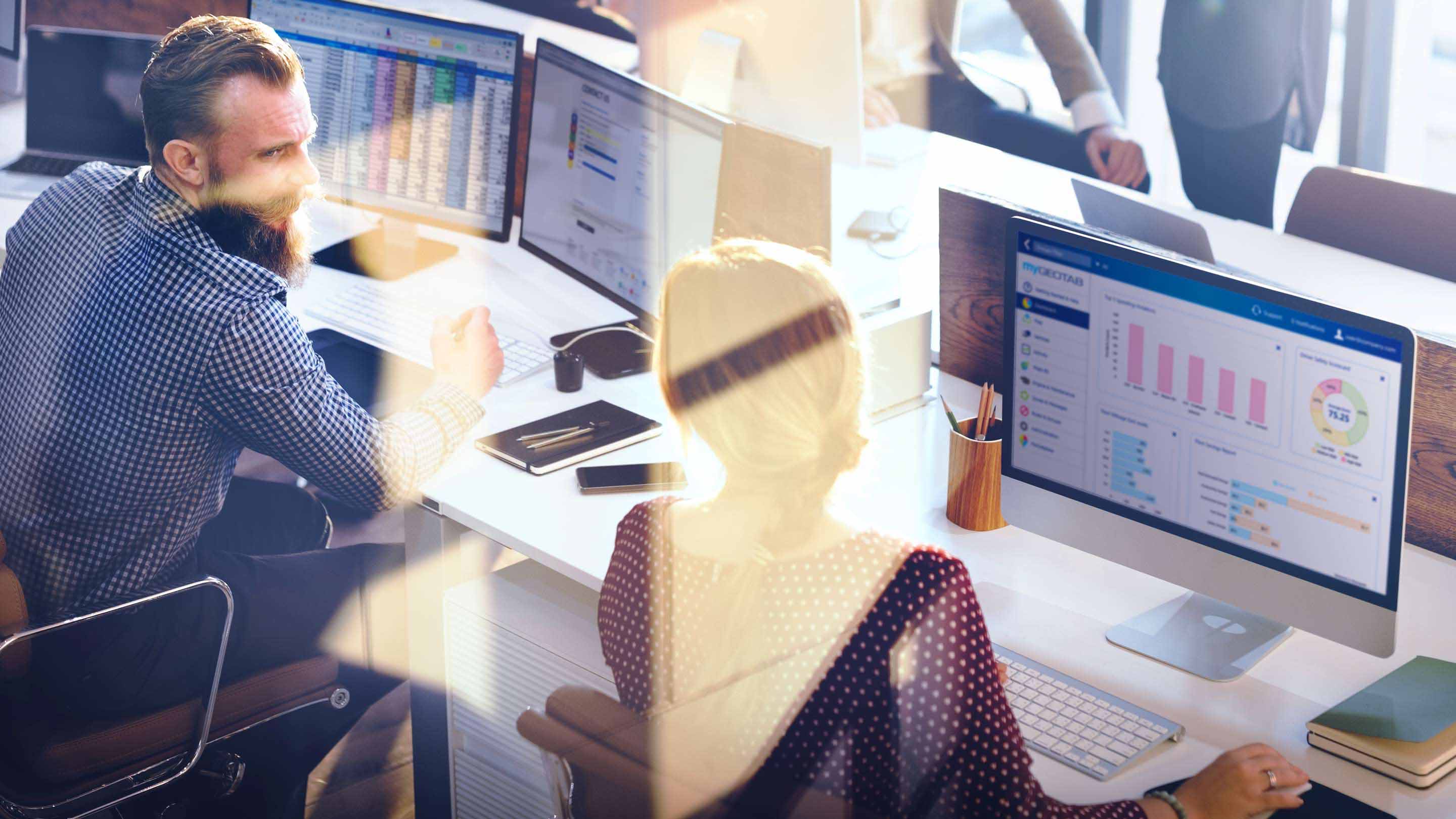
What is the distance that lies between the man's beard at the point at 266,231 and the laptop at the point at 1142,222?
3.98 ft

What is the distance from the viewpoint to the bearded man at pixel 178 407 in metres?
1.66

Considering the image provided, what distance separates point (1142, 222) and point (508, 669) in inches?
44.6

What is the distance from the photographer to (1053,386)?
1562 millimetres

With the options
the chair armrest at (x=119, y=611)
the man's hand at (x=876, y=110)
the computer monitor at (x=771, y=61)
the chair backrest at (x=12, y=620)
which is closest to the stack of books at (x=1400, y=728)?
the chair armrest at (x=119, y=611)

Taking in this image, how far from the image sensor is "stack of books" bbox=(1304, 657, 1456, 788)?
4.19 feet

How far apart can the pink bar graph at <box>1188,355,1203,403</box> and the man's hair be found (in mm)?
1320

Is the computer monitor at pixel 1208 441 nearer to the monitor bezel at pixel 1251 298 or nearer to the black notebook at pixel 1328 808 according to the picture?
the monitor bezel at pixel 1251 298

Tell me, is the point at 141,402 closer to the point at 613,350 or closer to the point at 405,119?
the point at 613,350

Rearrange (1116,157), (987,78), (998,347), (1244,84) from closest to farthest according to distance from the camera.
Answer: (998,347) → (1116,157) → (1244,84) → (987,78)

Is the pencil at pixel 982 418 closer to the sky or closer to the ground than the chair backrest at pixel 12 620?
closer to the sky

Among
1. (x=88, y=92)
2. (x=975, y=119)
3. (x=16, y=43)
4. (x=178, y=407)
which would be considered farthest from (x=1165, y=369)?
(x=16, y=43)

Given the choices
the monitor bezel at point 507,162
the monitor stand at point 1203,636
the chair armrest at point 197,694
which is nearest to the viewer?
the monitor stand at point 1203,636

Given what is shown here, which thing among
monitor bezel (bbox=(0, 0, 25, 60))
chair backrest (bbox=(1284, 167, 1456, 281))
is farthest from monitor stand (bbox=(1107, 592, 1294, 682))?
monitor bezel (bbox=(0, 0, 25, 60))

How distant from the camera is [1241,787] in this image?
1.21 m
